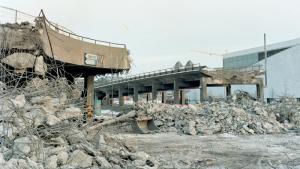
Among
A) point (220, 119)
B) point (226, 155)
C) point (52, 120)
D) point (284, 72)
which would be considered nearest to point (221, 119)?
point (220, 119)

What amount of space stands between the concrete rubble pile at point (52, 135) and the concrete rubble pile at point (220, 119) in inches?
434

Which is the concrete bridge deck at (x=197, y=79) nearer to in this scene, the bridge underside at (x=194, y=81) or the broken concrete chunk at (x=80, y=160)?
the bridge underside at (x=194, y=81)

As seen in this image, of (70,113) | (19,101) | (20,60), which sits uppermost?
(20,60)

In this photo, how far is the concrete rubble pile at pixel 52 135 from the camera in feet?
22.2

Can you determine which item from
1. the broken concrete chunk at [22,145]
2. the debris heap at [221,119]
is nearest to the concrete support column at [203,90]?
the debris heap at [221,119]

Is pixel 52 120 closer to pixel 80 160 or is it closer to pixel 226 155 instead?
pixel 80 160

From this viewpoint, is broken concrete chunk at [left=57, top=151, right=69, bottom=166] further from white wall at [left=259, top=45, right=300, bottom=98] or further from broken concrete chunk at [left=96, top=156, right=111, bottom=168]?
white wall at [left=259, top=45, right=300, bottom=98]

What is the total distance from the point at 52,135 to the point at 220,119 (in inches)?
564

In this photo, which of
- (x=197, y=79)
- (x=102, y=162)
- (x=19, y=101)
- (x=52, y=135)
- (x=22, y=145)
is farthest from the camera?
(x=197, y=79)

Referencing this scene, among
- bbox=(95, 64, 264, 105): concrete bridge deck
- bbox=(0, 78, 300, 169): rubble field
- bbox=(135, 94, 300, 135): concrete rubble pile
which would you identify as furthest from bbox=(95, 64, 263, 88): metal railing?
bbox=(0, 78, 300, 169): rubble field

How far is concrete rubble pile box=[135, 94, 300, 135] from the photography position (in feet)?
66.0

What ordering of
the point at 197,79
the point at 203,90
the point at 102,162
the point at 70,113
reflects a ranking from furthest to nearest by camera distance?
1. the point at 197,79
2. the point at 203,90
3. the point at 70,113
4. the point at 102,162

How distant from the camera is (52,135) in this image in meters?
8.04

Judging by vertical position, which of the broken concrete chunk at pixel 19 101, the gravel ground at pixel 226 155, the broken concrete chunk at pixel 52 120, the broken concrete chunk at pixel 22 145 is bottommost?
the gravel ground at pixel 226 155
